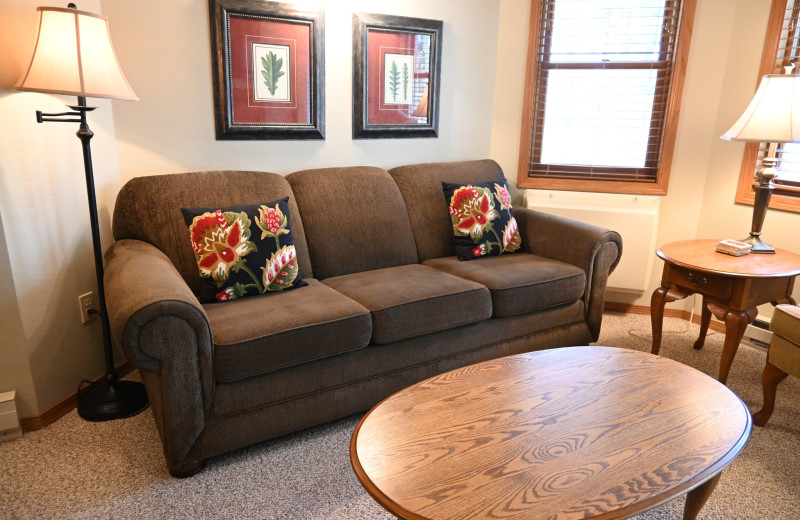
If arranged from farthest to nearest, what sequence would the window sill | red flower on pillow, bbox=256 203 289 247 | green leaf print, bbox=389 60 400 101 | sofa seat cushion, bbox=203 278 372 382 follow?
1. the window sill
2. green leaf print, bbox=389 60 400 101
3. red flower on pillow, bbox=256 203 289 247
4. sofa seat cushion, bbox=203 278 372 382

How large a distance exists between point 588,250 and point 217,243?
1.73 m

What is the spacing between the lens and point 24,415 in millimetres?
2113

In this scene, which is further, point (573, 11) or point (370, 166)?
point (573, 11)

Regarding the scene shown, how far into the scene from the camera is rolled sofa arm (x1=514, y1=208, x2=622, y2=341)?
2.73 meters

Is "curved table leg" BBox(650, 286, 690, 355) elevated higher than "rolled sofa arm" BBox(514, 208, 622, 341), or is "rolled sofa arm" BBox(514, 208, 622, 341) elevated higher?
"rolled sofa arm" BBox(514, 208, 622, 341)

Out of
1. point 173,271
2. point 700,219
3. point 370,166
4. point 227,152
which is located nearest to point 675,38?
A: point 700,219

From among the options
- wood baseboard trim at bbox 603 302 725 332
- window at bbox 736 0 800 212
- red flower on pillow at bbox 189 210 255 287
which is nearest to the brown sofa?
red flower on pillow at bbox 189 210 255 287

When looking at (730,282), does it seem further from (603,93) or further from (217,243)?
(217,243)

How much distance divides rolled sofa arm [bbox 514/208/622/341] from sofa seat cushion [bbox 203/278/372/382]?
4.06ft

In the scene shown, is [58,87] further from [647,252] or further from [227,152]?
[647,252]

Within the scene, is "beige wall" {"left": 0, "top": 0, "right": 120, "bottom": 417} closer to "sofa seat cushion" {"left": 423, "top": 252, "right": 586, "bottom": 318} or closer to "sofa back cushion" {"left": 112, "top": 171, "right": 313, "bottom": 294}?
"sofa back cushion" {"left": 112, "top": 171, "right": 313, "bottom": 294}

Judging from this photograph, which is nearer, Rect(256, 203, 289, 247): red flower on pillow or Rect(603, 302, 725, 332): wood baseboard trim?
Rect(256, 203, 289, 247): red flower on pillow

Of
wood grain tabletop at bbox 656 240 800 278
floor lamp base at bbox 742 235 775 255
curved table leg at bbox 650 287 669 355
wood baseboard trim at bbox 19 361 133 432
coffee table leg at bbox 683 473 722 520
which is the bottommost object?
wood baseboard trim at bbox 19 361 133 432

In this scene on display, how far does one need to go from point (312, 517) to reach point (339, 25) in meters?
2.31
